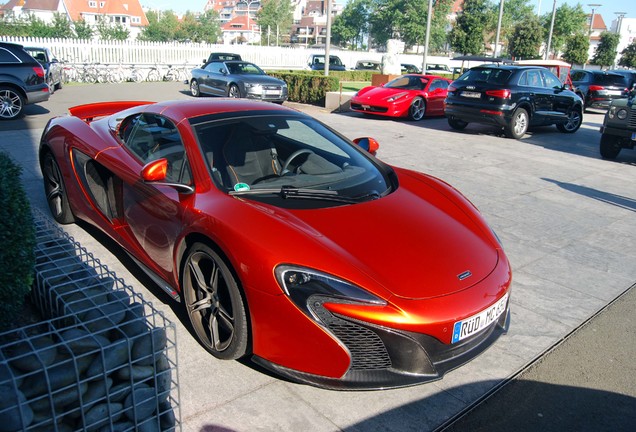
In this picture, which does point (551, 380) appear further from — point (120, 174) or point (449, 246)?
point (120, 174)

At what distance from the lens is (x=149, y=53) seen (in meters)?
30.3

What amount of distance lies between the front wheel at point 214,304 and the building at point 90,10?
100m

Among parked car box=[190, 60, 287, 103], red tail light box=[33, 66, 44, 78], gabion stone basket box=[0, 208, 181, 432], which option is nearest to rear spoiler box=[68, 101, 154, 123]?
gabion stone basket box=[0, 208, 181, 432]

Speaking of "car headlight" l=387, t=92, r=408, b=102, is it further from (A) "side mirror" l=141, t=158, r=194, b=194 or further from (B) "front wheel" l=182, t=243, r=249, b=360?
(B) "front wheel" l=182, t=243, r=249, b=360

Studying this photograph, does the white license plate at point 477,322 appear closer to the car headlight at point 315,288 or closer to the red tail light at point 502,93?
the car headlight at point 315,288

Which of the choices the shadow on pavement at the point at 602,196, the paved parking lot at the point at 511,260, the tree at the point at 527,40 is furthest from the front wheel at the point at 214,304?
the tree at the point at 527,40

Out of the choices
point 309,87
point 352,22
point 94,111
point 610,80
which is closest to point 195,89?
point 309,87

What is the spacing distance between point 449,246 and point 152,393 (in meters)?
1.92

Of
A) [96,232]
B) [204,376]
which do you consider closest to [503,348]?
[204,376]

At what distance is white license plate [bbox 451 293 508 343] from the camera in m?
2.83

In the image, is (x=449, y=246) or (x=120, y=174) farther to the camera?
(x=120, y=174)

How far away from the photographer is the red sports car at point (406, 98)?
1489 cm

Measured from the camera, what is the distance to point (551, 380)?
10.8 ft

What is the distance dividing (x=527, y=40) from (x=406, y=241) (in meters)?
44.5
